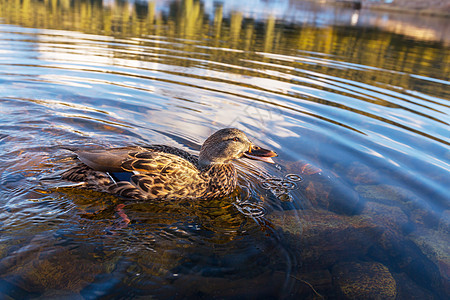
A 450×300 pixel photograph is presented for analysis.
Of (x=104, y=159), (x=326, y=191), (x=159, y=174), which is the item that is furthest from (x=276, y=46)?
(x=104, y=159)

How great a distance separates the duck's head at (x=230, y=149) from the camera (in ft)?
16.6

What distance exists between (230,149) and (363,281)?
7.74 feet

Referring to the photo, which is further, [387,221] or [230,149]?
[230,149]

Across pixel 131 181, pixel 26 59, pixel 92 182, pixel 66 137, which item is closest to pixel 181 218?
pixel 131 181

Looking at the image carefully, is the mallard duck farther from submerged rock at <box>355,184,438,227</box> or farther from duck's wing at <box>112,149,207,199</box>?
submerged rock at <box>355,184,438,227</box>

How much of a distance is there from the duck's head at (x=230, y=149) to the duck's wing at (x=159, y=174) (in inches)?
18.9

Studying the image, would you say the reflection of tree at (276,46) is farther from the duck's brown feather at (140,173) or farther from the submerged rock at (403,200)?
the duck's brown feather at (140,173)

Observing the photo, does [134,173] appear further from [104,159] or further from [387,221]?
[387,221]

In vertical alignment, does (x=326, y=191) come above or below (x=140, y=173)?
below

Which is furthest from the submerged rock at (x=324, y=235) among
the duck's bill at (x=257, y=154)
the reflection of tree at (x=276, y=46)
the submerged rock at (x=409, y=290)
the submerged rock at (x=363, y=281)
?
the reflection of tree at (x=276, y=46)

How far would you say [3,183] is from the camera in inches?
179

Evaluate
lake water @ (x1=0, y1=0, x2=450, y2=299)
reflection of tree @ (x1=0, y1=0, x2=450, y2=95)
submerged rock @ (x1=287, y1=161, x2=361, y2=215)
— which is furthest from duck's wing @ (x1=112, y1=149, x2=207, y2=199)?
reflection of tree @ (x1=0, y1=0, x2=450, y2=95)

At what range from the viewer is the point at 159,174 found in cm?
464

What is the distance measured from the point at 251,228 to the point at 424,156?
402cm
